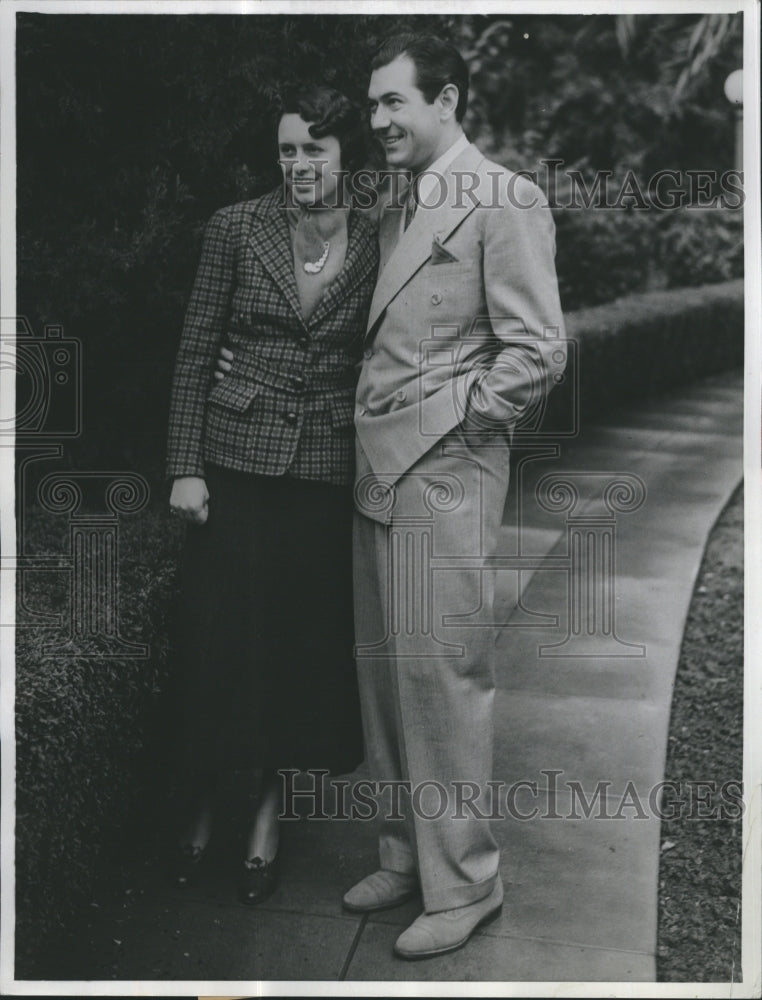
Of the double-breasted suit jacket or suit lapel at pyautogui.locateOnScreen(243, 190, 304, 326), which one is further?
suit lapel at pyautogui.locateOnScreen(243, 190, 304, 326)

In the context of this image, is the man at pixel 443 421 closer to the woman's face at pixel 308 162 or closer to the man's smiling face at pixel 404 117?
the man's smiling face at pixel 404 117

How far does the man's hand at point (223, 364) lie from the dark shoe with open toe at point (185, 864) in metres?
1.25

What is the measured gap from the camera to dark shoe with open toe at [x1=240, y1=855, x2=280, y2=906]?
3.20 m

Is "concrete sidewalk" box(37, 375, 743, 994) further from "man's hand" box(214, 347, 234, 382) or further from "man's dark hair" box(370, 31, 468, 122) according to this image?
"man's dark hair" box(370, 31, 468, 122)

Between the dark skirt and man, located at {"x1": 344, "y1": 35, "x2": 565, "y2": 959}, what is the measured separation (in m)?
0.16

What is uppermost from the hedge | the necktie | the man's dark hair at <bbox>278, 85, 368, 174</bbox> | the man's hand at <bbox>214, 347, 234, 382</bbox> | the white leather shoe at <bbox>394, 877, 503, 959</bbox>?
the man's dark hair at <bbox>278, 85, 368, 174</bbox>

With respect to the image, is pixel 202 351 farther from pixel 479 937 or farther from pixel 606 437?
pixel 606 437

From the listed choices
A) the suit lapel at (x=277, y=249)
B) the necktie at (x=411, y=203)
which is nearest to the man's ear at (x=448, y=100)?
the necktie at (x=411, y=203)

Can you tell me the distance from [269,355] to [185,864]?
136cm

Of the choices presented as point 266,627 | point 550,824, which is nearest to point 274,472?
point 266,627

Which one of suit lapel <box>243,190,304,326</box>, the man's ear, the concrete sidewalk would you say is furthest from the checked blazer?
the concrete sidewalk

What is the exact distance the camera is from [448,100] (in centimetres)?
299

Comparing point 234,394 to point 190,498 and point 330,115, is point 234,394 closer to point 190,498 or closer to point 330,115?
point 190,498

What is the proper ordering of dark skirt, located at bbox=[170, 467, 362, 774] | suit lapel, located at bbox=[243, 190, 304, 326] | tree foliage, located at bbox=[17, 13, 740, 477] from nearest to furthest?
suit lapel, located at bbox=[243, 190, 304, 326] < dark skirt, located at bbox=[170, 467, 362, 774] < tree foliage, located at bbox=[17, 13, 740, 477]
